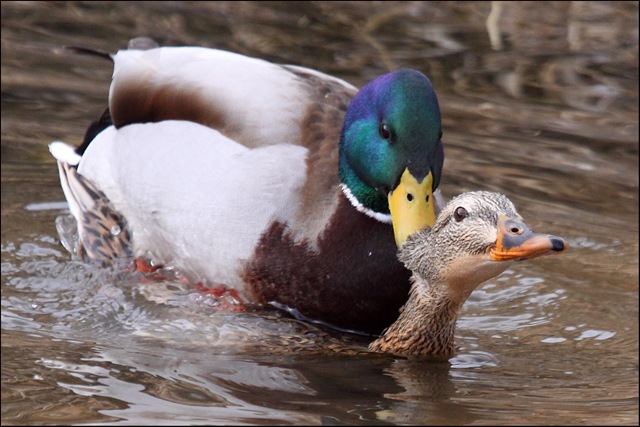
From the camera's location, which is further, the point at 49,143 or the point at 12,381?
the point at 49,143

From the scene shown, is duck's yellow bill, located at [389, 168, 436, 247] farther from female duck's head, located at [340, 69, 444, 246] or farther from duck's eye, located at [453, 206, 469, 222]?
duck's eye, located at [453, 206, 469, 222]

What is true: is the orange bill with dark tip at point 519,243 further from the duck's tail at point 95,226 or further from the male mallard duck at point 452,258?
the duck's tail at point 95,226

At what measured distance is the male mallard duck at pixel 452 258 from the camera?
14.1ft

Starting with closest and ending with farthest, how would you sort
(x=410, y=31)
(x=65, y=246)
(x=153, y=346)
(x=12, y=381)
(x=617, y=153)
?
(x=12, y=381), (x=153, y=346), (x=65, y=246), (x=617, y=153), (x=410, y=31)

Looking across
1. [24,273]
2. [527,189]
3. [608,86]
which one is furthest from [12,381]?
[608,86]

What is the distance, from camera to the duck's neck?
4.87 metres

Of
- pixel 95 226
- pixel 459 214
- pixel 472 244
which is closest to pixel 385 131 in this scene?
pixel 459 214

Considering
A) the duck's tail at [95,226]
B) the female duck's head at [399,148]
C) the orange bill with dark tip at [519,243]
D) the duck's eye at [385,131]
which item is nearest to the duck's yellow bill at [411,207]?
the female duck's head at [399,148]

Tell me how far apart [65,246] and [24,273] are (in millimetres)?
411

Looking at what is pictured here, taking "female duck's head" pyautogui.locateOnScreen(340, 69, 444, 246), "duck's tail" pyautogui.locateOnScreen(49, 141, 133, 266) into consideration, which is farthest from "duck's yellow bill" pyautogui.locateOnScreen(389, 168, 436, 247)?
"duck's tail" pyautogui.locateOnScreen(49, 141, 133, 266)

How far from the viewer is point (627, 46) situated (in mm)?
8852

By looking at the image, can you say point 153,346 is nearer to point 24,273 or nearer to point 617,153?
point 24,273

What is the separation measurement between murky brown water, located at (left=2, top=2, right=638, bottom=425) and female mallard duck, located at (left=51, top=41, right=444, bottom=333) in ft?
0.66

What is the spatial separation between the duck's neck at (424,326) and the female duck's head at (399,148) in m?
0.24
